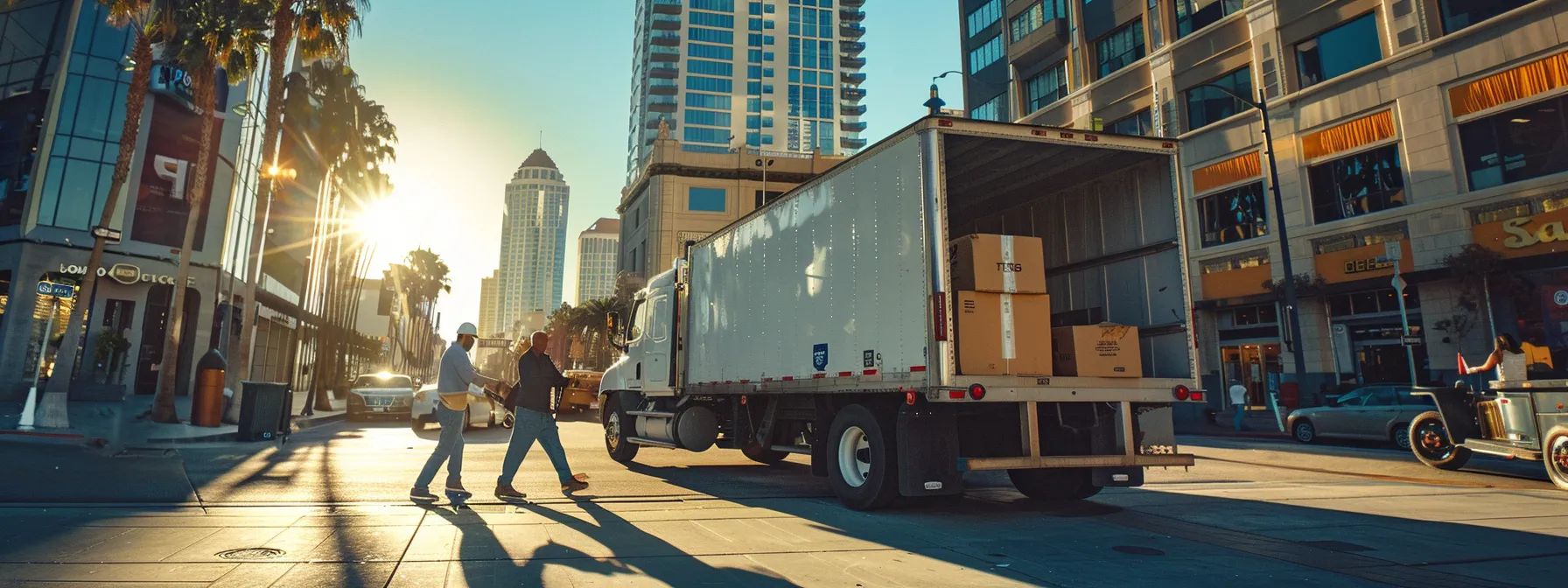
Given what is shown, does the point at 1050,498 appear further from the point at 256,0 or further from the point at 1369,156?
the point at 1369,156

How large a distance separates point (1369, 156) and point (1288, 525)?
82.7 feet

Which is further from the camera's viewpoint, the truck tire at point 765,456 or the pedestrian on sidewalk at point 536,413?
the truck tire at point 765,456

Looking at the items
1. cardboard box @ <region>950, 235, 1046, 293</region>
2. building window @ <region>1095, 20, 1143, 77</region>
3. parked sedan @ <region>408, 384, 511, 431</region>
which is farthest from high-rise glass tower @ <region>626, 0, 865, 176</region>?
cardboard box @ <region>950, 235, 1046, 293</region>

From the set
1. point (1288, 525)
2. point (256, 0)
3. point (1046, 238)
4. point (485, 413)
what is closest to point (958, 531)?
point (1288, 525)

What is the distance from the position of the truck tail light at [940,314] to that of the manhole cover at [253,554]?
16.1 feet

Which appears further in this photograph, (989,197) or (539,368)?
(989,197)

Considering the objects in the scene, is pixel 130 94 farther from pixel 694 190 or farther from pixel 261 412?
pixel 694 190

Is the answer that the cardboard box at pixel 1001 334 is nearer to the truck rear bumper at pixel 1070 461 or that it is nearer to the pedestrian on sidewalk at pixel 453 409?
the truck rear bumper at pixel 1070 461

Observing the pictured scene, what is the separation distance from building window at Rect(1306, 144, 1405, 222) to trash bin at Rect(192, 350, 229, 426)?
107 ft

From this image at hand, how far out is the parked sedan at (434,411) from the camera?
19172 millimetres

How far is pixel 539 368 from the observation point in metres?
8.73

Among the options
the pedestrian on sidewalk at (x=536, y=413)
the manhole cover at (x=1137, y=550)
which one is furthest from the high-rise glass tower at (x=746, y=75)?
the manhole cover at (x=1137, y=550)

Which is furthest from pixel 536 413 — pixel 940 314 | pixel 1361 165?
pixel 1361 165

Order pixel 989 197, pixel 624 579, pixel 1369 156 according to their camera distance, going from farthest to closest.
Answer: pixel 1369 156 < pixel 989 197 < pixel 624 579
